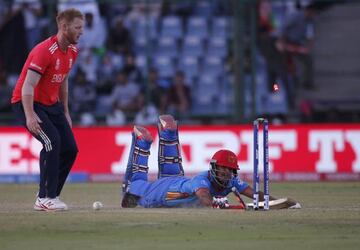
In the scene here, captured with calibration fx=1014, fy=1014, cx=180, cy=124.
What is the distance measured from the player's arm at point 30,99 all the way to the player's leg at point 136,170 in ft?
5.41

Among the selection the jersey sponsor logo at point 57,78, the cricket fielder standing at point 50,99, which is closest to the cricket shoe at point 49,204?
the cricket fielder standing at point 50,99

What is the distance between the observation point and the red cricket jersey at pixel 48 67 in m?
10.5

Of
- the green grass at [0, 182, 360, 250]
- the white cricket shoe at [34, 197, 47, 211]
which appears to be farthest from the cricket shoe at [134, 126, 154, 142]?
the white cricket shoe at [34, 197, 47, 211]

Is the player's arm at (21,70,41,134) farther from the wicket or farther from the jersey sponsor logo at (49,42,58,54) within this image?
the wicket

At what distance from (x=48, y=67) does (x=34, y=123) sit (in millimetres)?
636

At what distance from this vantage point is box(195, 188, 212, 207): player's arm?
10.7 m

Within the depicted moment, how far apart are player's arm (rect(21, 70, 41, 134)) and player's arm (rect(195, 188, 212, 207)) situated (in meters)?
1.81

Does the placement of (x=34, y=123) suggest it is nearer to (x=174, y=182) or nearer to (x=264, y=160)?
(x=174, y=182)

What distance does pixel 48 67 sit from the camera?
34.8ft

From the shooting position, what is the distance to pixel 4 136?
19109 millimetres

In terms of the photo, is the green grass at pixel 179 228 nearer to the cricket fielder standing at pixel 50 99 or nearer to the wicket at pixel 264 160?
the wicket at pixel 264 160

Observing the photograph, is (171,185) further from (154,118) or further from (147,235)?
(154,118)

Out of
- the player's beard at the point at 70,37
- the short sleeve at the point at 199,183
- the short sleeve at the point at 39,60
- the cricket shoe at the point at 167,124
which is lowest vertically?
the short sleeve at the point at 199,183

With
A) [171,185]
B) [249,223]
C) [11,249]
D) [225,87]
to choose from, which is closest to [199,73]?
[225,87]
